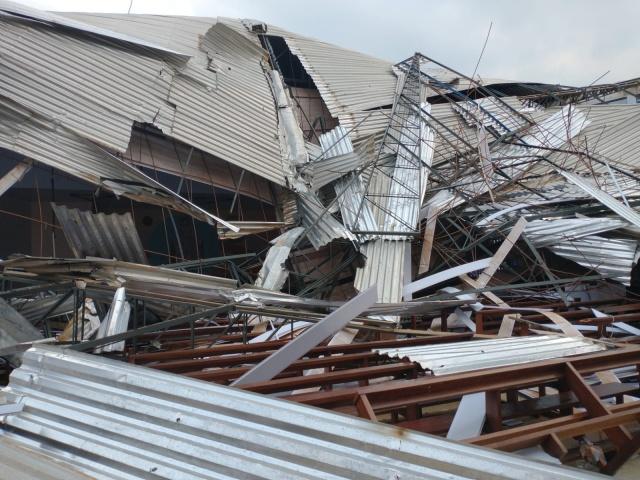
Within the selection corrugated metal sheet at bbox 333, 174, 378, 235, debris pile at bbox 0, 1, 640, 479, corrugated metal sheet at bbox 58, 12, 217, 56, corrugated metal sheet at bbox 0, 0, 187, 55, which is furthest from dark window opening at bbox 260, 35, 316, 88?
corrugated metal sheet at bbox 0, 0, 187, 55

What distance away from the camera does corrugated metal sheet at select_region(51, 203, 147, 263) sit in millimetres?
6273

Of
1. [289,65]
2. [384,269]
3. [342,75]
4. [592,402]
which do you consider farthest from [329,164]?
[592,402]

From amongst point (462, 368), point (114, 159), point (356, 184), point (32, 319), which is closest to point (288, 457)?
point (462, 368)

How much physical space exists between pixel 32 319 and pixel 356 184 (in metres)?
6.38

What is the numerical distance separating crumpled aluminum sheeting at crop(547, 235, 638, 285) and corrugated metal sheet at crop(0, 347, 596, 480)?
686 cm

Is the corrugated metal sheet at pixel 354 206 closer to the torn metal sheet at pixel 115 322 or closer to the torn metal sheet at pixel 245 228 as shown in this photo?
the torn metal sheet at pixel 245 228

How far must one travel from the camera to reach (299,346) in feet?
12.9

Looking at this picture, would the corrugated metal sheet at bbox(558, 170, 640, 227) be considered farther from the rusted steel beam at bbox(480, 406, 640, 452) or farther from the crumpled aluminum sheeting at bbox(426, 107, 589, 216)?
the rusted steel beam at bbox(480, 406, 640, 452)

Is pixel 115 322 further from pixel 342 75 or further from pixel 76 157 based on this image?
pixel 342 75

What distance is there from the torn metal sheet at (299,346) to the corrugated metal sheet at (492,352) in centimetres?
51

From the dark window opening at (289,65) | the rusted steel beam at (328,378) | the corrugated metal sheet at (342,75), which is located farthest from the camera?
the dark window opening at (289,65)

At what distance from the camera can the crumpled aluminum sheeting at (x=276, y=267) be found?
7.56 m

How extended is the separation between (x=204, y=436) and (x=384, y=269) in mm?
5840

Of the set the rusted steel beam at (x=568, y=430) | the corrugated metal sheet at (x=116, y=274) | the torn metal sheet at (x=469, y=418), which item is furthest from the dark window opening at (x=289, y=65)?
the rusted steel beam at (x=568, y=430)
